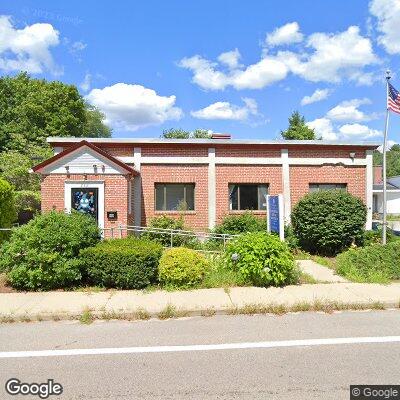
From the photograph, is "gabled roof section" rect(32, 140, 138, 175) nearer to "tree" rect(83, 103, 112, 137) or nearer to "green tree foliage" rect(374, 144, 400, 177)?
"tree" rect(83, 103, 112, 137)

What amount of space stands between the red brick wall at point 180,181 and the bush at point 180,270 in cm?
716

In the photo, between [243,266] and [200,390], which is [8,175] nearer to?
[243,266]

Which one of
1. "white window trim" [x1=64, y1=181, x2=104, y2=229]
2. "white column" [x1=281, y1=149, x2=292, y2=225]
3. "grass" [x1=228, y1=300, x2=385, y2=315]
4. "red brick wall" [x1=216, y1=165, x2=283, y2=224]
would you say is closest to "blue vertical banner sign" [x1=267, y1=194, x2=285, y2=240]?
"grass" [x1=228, y1=300, x2=385, y2=315]

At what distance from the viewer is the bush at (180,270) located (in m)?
8.27

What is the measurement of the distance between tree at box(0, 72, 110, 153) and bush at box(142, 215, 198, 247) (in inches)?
1294

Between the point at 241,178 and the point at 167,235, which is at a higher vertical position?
the point at 241,178

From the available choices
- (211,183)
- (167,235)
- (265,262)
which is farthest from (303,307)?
(211,183)

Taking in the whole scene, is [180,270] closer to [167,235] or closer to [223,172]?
[167,235]

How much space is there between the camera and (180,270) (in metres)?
8.32

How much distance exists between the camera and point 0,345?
526 cm

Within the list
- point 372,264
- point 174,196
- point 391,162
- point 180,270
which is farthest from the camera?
point 391,162

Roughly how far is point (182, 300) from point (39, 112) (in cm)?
4510

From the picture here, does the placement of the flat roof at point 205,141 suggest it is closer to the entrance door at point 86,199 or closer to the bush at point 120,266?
the entrance door at point 86,199

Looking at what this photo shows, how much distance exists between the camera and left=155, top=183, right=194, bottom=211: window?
16062 mm
